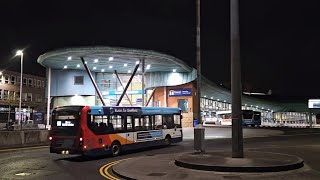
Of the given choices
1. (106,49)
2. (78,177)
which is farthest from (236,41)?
(106,49)

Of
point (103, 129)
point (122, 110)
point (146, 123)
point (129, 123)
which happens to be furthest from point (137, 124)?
point (103, 129)

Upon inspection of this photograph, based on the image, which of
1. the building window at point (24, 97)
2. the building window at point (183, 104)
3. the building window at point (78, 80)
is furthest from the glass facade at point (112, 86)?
the building window at point (24, 97)

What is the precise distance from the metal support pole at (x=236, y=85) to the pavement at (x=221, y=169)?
23.6 inches

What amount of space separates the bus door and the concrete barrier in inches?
363

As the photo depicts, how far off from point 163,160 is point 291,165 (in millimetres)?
5262

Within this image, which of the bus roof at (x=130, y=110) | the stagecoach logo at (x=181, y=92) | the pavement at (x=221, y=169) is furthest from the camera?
the stagecoach logo at (x=181, y=92)

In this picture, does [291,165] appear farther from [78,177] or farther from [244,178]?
[78,177]

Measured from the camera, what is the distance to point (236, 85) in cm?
1498

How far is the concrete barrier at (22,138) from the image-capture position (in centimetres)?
2547

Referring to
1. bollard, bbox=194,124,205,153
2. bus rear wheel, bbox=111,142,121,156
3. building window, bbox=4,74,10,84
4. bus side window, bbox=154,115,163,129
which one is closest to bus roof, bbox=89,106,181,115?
bus side window, bbox=154,115,163,129

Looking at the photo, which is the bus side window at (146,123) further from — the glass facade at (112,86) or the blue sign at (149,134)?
the glass facade at (112,86)

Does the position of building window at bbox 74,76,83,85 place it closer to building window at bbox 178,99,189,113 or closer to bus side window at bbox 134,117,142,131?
building window at bbox 178,99,189,113

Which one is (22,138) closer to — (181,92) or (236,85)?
(236,85)

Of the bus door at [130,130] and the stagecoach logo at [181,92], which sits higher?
the stagecoach logo at [181,92]
